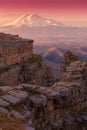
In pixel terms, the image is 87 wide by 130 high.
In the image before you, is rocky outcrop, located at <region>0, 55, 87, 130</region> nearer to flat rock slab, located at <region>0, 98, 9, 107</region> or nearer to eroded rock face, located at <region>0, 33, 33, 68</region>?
flat rock slab, located at <region>0, 98, 9, 107</region>

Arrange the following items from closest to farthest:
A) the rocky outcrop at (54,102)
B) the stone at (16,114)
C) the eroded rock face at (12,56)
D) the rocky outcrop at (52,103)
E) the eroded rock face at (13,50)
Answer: the stone at (16,114) < the rocky outcrop at (52,103) < the rocky outcrop at (54,102) < the eroded rock face at (12,56) < the eroded rock face at (13,50)

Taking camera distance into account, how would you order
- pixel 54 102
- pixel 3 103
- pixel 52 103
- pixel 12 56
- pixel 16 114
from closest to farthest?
pixel 16 114
pixel 3 103
pixel 52 103
pixel 54 102
pixel 12 56

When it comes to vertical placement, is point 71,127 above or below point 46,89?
below

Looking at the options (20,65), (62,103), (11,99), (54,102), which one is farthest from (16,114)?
(20,65)

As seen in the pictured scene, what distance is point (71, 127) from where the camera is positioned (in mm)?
55906

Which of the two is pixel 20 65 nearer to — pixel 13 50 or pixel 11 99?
pixel 13 50

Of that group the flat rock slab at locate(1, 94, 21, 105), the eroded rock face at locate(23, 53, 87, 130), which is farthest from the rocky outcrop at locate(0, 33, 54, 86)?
the flat rock slab at locate(1, 94, 21, 105)

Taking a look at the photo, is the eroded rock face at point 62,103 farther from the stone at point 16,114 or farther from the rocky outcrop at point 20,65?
the rocky outcrop at point 20,65

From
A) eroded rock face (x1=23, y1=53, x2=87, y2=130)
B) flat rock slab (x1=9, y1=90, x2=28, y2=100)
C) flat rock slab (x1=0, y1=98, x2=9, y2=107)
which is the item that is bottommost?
eroded rock face (x1=23, y1=53, x2=87, y2=130)

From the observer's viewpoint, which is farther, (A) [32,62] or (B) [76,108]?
(A) [32,62]

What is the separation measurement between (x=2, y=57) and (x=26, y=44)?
1122 cm

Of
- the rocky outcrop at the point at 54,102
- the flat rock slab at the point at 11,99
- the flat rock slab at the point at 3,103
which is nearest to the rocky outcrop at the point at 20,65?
the rocky outcrop at the point at 54,102

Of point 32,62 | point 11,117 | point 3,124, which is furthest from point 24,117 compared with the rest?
point 32,62

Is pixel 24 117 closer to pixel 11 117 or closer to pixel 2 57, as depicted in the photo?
pixel 11 117
